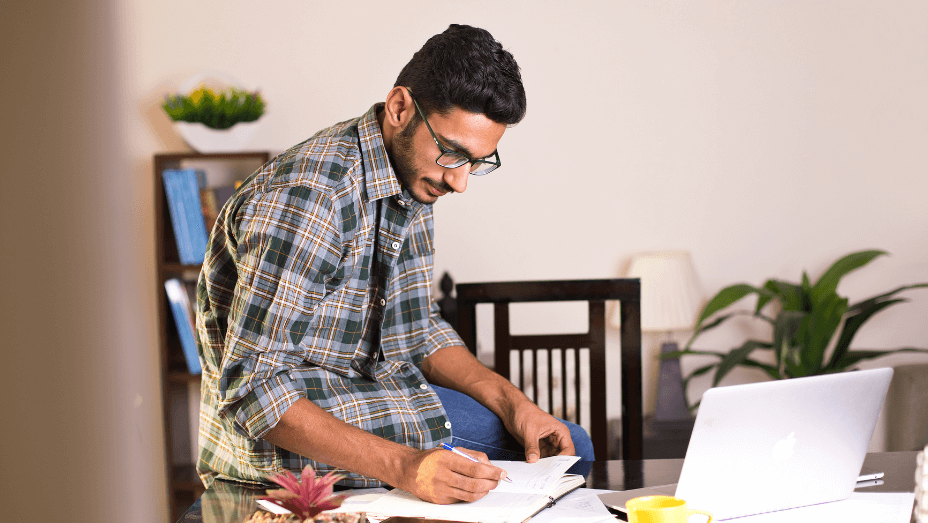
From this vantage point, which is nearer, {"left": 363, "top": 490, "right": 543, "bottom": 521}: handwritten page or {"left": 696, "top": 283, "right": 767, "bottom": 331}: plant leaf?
{"left": 363, "top": 490, "right": 543, "bottom": 521}: handwritten page

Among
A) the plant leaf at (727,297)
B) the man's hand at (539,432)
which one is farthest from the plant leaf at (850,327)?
the man's hand at (539,432)

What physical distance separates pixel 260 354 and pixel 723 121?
2.00 meters

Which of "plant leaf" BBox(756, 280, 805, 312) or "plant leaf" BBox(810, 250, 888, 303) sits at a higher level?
"plant leaf" BBox(810, 250, 888, 303)

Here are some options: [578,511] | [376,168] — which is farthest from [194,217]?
[578,511]

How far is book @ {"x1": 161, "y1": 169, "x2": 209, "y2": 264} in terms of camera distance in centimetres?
239

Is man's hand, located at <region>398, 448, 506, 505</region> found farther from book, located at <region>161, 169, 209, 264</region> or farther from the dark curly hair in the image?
book, located at <region>161, 169, 209, 264</region>

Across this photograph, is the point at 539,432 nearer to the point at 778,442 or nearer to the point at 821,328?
the point at 778,442

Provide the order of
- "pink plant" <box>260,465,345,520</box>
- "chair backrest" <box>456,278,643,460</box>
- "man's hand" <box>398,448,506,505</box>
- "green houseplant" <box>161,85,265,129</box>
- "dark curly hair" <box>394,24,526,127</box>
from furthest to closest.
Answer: "green houseplant" <box>161,85,265,129</box> < "chair backrest" <box>456,278,643,460</box> < "dark curly hair" <box>394,24,526,127</box> < "man's hand" <box>398,448,506,505</box> < "pink plant" <box>260,465,345,520</box>

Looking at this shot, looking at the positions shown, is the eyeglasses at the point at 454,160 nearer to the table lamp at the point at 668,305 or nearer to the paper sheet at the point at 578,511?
the paper sheet at the point at 578,511

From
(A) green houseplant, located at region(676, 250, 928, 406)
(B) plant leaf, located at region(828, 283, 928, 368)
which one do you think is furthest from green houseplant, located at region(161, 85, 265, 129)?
(B) plant leaf, located at region(828, 283, 928, 368)

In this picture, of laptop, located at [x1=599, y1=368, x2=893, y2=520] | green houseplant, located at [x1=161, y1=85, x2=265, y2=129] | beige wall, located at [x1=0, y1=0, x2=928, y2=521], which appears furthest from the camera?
beige wall, located at [x1=0, y1=0, x2=928, y2=521]

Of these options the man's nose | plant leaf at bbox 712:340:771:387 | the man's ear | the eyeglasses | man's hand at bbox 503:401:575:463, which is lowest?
plant leaf at bbox 712:340:771:387

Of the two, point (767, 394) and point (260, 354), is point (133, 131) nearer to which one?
point (260, 354)

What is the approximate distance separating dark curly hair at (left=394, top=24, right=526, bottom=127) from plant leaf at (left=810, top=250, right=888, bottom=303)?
62.2 inches
